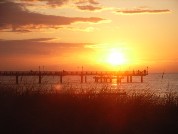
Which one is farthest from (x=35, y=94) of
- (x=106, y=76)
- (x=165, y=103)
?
(x=106, y=76)

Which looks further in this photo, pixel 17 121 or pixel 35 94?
pixel 35 94

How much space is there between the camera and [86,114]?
11.5 metres

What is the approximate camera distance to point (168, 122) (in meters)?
11.2

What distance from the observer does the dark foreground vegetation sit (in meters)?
10.5

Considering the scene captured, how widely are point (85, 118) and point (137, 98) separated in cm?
269

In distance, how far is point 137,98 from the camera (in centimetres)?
1313

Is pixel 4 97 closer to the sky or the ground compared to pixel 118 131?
closer to the sky

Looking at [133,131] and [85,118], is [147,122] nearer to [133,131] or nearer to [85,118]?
[133,131]

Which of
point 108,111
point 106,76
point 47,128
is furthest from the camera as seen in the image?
point 106,76

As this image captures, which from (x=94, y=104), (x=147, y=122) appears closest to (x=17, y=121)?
(x=94, y=104)

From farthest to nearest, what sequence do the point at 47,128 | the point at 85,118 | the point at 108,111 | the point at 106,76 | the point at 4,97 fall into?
the point at 106,76 < the point at 4,97 < the point at 108,111 < the point at 85,118 < the point at 47,128

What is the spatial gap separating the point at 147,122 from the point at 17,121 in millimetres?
3838

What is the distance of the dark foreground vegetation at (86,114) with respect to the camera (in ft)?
34.6

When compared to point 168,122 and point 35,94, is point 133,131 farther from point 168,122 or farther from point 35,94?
point 35,94
